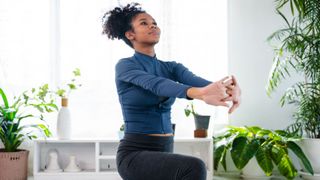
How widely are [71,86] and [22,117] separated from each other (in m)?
0.49

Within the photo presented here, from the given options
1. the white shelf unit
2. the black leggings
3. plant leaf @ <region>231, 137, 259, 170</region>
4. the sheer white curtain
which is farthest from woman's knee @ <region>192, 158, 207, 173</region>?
the sheer white curtain

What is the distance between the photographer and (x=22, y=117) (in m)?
3.42

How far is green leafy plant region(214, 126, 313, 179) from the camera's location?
130 inches

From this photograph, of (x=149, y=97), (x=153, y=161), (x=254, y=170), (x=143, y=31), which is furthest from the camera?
(x=254, y=170)

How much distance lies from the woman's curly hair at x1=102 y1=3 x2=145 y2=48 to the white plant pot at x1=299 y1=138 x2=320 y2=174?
2.14 meters

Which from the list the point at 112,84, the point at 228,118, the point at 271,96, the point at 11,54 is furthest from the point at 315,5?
the point at 11,54

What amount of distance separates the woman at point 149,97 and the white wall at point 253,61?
2.21 meters

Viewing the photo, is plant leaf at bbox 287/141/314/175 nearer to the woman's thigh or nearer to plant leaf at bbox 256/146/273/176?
plant leaf at bbox 256/146/273/176

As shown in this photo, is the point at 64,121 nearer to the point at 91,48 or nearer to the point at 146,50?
the point at 91,48

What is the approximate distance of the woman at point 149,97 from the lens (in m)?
1.33

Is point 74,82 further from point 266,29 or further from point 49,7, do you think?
point 266,29

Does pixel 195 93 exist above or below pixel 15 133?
above

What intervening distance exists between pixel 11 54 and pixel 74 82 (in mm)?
626

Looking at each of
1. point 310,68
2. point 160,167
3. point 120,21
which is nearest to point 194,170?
point 160,167
